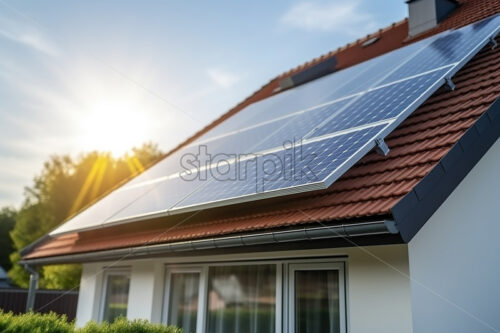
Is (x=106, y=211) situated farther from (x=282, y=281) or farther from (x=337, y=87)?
(x=337, y=87)

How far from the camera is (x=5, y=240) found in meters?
46.4

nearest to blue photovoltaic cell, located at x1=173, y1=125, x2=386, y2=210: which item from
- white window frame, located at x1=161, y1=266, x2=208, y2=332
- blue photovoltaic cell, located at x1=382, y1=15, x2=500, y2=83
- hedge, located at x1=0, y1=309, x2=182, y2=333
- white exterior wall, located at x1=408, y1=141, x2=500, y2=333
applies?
white exterior wall, located at x1=408, y1=141, x2=500, y2=333

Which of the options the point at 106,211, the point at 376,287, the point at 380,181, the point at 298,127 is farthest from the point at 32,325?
the point at 106,211

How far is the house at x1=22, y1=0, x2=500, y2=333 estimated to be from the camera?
4.30 metres

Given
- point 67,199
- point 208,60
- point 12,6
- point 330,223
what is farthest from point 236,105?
point 67,199

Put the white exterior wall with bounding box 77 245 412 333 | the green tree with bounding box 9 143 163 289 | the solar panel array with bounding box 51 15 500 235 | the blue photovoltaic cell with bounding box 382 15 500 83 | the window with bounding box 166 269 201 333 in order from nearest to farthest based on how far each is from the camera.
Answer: the white exterior wall with bounding box 77 245 412 333
the solar panel array with bounding box 51 15 500 235
the blue photovoltaic cell with bounding box 382 15 500 83
the window with bounding box 166 269 201 333
the green tree with bounding box 9 143 163 289

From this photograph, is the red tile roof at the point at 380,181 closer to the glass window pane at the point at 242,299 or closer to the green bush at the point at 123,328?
the glass window pane at the point at 242,299

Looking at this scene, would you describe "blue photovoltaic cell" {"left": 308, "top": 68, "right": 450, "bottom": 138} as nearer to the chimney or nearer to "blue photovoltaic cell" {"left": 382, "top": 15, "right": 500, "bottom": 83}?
"blue photovoltaic cell" {"left": 382, "top": 15, "right": 500, "bottom": 83}

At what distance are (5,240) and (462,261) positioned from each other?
1984 inches

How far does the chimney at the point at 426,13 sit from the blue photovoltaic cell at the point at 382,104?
4671 mm

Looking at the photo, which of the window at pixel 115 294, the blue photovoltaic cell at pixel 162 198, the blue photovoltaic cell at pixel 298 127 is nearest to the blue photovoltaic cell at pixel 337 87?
the blue photovoltaic cell at pixel 298 127

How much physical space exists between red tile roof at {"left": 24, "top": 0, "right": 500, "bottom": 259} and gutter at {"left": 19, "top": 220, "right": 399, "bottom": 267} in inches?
4.1

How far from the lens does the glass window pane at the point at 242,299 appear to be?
5848 mm

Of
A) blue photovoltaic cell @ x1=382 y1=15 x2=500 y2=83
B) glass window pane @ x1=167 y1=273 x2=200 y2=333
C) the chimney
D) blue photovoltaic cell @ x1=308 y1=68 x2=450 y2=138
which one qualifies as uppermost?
the chimney
